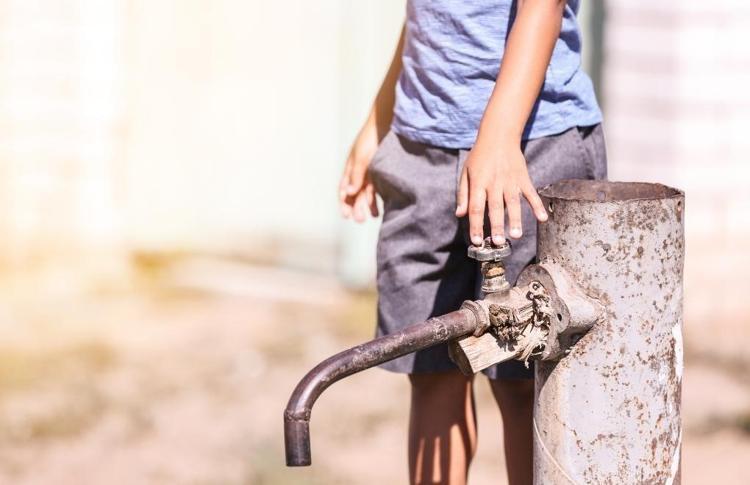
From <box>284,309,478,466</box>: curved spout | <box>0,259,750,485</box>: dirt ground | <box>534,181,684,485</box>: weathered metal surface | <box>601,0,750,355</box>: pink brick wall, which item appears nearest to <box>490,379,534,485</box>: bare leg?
<box>534,181,684,485</box>: weathered metal surface

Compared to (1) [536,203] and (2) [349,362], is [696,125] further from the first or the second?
(2) [349,362]

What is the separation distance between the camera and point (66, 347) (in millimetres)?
4625

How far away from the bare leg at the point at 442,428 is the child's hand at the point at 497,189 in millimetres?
490

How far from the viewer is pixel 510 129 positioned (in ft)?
6.66

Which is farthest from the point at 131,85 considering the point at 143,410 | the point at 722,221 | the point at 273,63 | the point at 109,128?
the point at 722,221

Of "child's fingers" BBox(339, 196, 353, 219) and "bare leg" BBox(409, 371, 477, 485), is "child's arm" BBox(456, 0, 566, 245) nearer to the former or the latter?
"bare leg" BBox(409, 371, 477, 485)

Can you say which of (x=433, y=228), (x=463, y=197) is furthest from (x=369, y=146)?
(x=463, y=197)

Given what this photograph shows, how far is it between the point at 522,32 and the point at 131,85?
3.72 meters

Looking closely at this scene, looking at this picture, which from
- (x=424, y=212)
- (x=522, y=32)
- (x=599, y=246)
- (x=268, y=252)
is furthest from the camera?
(x=268, y=252)

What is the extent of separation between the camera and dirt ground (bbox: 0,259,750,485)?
356cm

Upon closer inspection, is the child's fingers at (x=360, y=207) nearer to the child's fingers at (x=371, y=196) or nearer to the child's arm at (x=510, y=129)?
the child's fingers at (x=371, y=196)

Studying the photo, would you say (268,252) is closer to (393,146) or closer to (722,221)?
(722,221)

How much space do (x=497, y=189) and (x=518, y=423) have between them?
21.3 inches

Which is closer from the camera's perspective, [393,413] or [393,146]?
[393,146]
